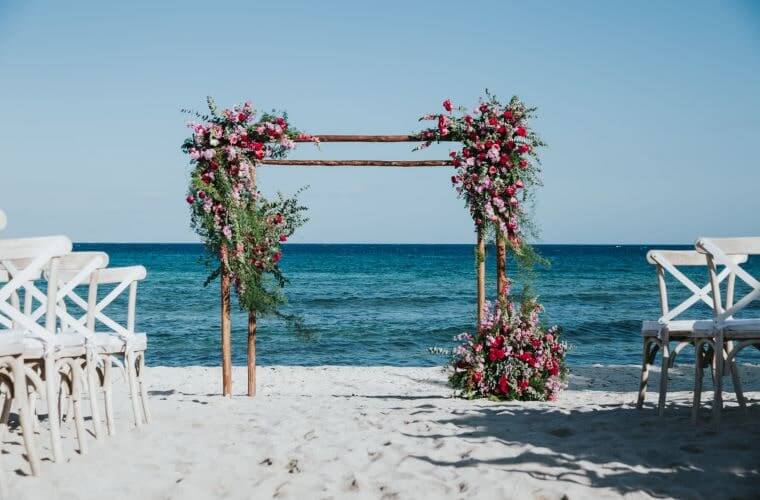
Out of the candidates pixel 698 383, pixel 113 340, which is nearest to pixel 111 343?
pixel 113 340

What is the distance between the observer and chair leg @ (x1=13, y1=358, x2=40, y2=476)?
3898 mm

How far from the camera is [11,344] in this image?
3865mm

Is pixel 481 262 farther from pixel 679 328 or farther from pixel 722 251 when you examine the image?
pixel 722 251

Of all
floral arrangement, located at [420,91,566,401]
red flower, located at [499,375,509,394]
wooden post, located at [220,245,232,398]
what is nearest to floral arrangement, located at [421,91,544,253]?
floral arrangement, located at [420,91,566,401]

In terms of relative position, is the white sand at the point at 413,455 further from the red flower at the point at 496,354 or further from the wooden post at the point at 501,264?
the wooden post at the point at 501,264

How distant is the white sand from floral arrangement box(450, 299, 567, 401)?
57 centimetres

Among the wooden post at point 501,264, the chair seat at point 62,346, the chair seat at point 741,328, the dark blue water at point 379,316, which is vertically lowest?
the dark blue water at point 379,316

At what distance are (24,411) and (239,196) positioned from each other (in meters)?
3.92

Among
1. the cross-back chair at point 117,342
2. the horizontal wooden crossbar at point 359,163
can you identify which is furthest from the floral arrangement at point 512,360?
the cross-back chair at point 117,342

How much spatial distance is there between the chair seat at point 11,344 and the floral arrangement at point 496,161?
4566 millimetres

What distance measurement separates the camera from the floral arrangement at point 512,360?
7.06 metres

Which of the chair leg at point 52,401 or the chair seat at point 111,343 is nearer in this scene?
the chair leg at point 52,401

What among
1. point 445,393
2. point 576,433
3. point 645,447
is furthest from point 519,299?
point 645,447

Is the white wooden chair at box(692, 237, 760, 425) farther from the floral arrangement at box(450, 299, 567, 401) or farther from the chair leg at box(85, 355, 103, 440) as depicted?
the chair leg at box(85, 355, 103, 440)
